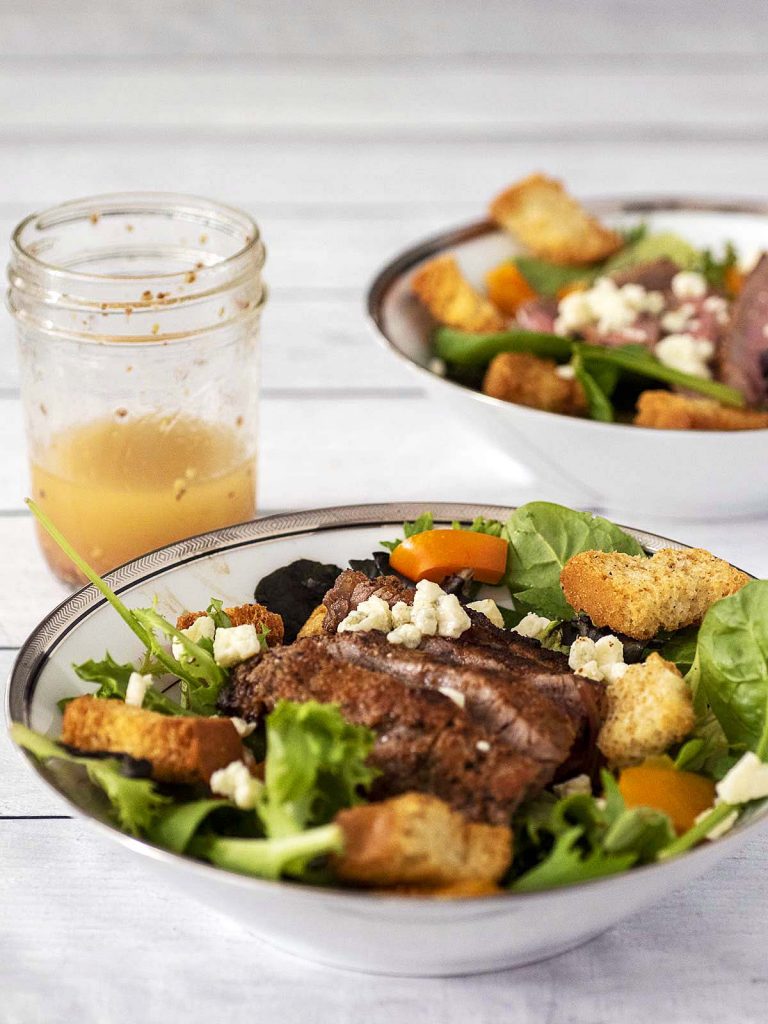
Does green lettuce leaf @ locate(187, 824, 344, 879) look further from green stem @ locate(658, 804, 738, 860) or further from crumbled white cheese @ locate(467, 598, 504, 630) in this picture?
crumbled white cheese @ locate(467, 598, 504, 630)

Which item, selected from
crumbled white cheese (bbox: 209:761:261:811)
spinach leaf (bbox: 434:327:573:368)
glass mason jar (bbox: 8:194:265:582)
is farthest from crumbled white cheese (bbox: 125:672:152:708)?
spinach leaf (bbox: 434:327:573:368)

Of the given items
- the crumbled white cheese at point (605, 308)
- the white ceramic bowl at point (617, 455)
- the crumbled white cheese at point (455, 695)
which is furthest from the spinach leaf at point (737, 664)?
the crumbled white cheese at point (605, 308)

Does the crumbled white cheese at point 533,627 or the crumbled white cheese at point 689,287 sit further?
the crumbled white cheese at point 689,287

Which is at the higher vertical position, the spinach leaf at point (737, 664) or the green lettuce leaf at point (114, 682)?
the spinach leaf at point (737, 664)

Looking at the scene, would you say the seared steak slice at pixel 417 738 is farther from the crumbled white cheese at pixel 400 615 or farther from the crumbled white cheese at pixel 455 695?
the crumbled white cheese at pixel 400 615

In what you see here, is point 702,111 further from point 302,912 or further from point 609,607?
point 302,912

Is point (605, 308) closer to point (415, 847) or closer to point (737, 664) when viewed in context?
point (737, 664)

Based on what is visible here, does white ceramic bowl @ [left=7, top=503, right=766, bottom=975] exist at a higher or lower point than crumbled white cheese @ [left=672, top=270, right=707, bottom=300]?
lower
